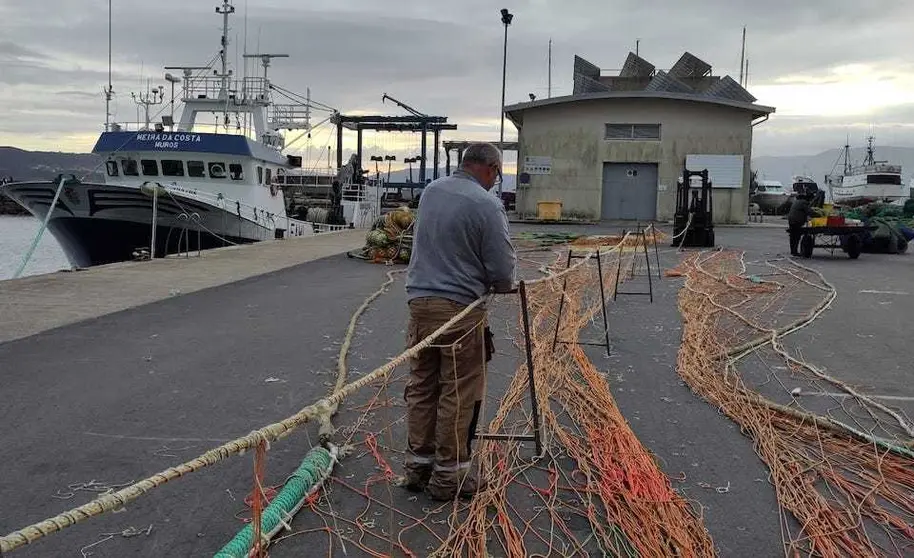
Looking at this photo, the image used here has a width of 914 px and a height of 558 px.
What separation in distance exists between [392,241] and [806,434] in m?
12.2

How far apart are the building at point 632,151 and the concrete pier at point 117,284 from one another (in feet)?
58.2

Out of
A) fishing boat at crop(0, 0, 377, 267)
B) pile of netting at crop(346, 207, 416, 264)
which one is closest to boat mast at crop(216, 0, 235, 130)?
fishing boat at crop(0, 0, 377, 267)

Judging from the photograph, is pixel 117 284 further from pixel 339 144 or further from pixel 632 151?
pixel 339 144

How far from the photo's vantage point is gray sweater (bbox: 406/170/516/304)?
12.7 feet

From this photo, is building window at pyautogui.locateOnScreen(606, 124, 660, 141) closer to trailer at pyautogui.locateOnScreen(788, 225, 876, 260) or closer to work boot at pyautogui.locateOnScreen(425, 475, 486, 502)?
trailer at pyautogui.locateOnScreen(788, 225, 876, 260)

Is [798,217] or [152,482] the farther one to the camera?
[798,217]

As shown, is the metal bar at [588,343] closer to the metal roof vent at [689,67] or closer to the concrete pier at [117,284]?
the concrete pier at [117,284]

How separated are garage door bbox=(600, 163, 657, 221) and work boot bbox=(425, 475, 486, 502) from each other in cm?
3112

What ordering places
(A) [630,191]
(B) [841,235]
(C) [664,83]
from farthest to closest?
(C) [664,83], (A) [630,191], (B) [841,235]

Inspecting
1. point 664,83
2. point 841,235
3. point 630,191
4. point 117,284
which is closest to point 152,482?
point 117,284

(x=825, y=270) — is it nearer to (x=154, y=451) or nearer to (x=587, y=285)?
(x=587, y=285)

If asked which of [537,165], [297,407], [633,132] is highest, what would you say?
[633,132]

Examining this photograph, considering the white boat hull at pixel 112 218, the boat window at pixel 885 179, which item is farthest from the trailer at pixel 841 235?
the boat window at pixel 885 179

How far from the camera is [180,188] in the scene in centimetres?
2097
